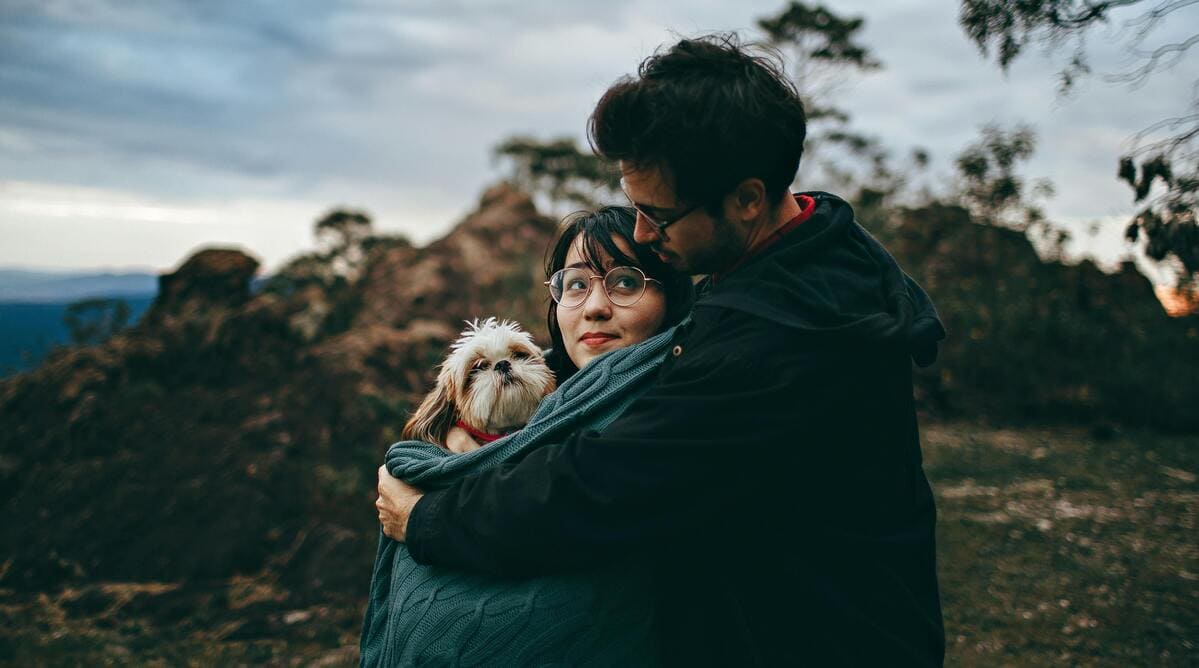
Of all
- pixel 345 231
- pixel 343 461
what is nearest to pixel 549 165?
pixel 345 231

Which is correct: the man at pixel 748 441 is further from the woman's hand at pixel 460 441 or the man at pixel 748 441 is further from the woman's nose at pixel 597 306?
the woman's hand at pixel 460 441

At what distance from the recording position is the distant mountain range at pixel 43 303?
8.76 m

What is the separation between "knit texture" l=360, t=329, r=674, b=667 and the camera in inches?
67.3

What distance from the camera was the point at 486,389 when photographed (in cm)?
240

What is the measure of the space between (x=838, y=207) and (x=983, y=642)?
4304mm

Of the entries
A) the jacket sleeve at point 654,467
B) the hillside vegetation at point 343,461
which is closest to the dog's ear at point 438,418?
the jacket sleeve at point 654,467

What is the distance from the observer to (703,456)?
1466 mm

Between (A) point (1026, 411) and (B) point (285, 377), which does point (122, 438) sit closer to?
(B) point (285, 377)

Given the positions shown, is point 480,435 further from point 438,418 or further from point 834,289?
point 834,289

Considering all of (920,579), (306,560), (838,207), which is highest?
(838,207)

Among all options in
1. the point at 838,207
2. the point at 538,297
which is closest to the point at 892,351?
the point at 838,207

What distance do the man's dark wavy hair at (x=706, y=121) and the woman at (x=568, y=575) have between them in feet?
1.42

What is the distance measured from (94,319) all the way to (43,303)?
993 mm

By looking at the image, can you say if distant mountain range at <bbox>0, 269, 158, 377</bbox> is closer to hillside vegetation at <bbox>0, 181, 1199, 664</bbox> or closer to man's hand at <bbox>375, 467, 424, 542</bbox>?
hillside vegetation at <bbox>0, 181, 1199, 664</bbox>
